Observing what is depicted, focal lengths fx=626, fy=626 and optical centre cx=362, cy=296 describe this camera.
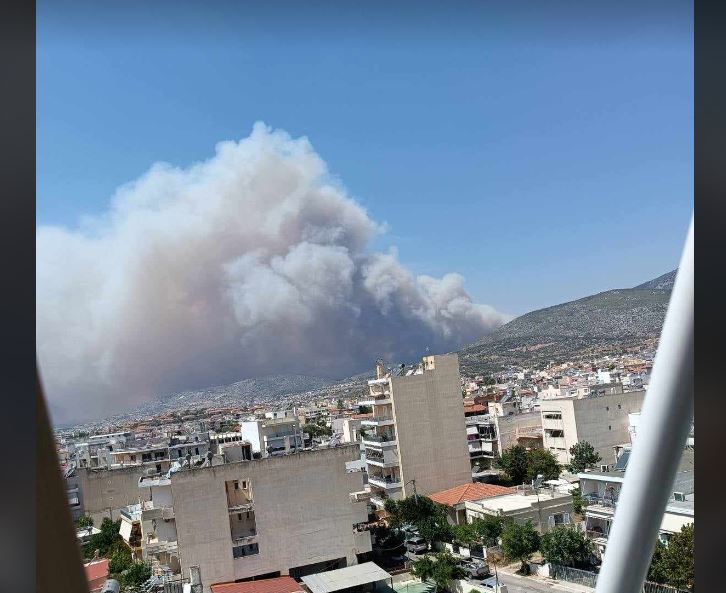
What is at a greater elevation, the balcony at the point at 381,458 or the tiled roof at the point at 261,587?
the balcony at the point at 381,458

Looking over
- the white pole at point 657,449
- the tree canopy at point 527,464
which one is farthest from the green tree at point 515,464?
the white pole at point 657,449

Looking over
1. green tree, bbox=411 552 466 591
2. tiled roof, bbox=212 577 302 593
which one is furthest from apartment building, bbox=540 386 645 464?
tiled roof, bbox=212 577 302 593

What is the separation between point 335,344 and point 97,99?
143 inches

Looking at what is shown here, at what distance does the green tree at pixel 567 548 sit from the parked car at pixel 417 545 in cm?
116

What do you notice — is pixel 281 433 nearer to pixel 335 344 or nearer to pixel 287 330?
pixel 335 344

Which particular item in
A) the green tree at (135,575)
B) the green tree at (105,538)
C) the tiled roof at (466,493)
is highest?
the green tree at (105,538)

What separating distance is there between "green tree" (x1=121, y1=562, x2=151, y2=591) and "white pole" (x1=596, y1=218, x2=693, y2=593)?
152 inches

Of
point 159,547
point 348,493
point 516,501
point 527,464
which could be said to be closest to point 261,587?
point 159,547

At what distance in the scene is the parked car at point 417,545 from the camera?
572 cm

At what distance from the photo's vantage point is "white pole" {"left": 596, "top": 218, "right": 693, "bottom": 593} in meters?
0.42

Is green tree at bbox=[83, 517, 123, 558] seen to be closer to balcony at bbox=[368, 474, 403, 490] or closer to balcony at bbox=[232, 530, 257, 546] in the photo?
balcony at bbox=[232, 530, 257, 546]

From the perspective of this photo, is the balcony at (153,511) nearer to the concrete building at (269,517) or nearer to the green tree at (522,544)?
the concrete building at (269,517)

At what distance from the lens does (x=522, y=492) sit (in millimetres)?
6816
